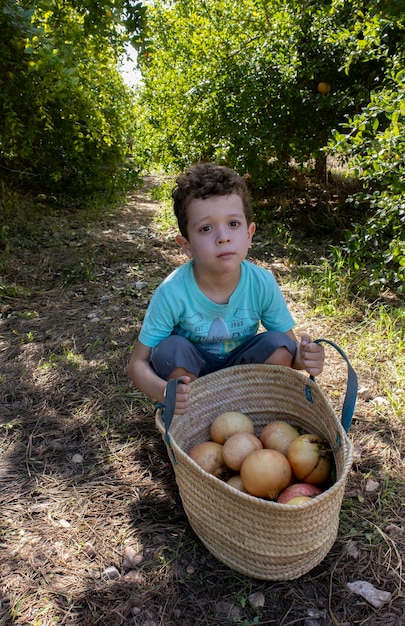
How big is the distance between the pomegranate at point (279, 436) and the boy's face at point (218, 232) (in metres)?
0.70

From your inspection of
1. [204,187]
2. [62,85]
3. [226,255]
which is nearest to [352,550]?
[226,255]

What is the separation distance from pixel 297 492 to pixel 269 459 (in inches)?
5.8

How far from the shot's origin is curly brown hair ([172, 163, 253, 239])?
6.81ft

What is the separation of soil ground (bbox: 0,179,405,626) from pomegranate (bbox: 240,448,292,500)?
11.5 inches

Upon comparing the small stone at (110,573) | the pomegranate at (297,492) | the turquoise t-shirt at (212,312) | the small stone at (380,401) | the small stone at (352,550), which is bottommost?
the small stone at (110,573)

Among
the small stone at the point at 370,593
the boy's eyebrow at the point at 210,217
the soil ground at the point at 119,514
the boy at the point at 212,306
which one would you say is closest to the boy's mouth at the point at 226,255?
the boy at the point at 212,306

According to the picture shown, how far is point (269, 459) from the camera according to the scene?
1.84 meters

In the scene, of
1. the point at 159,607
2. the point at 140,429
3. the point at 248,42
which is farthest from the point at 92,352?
the point at 248,42

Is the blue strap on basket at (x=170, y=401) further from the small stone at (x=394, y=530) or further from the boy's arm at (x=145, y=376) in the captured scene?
the small stone at (x=394, y=530)

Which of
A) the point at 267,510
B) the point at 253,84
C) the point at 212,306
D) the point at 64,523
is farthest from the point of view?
the point at 253,84

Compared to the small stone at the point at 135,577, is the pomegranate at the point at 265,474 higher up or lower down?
higher up

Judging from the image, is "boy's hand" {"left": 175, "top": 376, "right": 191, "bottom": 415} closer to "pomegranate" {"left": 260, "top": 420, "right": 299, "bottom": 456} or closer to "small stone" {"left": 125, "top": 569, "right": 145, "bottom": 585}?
"pomegranate" {"left": 260, "top": 420, "right": 299, "bottom": 456}

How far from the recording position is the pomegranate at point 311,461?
1867mm

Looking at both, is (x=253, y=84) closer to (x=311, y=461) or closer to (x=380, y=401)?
(x=380, y=401)
